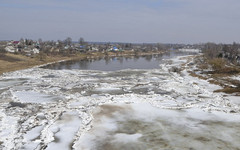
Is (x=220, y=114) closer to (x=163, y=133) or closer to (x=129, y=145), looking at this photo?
(x=163, y=133)

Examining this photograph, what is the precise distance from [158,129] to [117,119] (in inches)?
127

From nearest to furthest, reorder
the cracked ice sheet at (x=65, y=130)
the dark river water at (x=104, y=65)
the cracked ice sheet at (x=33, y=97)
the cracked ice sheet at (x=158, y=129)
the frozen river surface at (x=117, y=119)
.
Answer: the cracked ice sheet at (x=65, y=130) < the cracked ice sheet at (x=158, y=129) < the frozen river surface at (x=117, y=119) < the cracked ice sheet at (x=33, y=97) < the dark river water at (x=104, y=65)

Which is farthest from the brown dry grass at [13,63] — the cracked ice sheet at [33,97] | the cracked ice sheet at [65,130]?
the cracked ice sheet at [65,130]

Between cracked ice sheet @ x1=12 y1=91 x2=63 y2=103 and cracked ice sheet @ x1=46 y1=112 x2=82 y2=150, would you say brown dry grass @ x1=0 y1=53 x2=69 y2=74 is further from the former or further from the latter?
cracked ice sheet @ x1=46 y1=112 x2=82 y2=150

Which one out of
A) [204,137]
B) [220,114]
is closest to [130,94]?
[220,114]

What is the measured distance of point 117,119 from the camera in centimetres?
1549

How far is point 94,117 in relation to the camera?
15.8 meters

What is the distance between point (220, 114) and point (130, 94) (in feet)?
30.1

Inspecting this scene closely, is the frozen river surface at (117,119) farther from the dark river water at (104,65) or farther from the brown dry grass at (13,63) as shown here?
the dark river water at (104,65)

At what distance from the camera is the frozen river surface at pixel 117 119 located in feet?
38.3

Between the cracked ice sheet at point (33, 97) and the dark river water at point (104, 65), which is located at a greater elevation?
the dark river water at point (104, 65)

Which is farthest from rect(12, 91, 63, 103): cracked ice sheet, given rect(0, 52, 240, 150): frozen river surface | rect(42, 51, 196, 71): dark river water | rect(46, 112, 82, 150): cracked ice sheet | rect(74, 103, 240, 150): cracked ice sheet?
rect(42, 51, 196, 71): dark river water

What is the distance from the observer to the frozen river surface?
1166 centimetres

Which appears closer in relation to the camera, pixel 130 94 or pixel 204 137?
pixel 204 137
